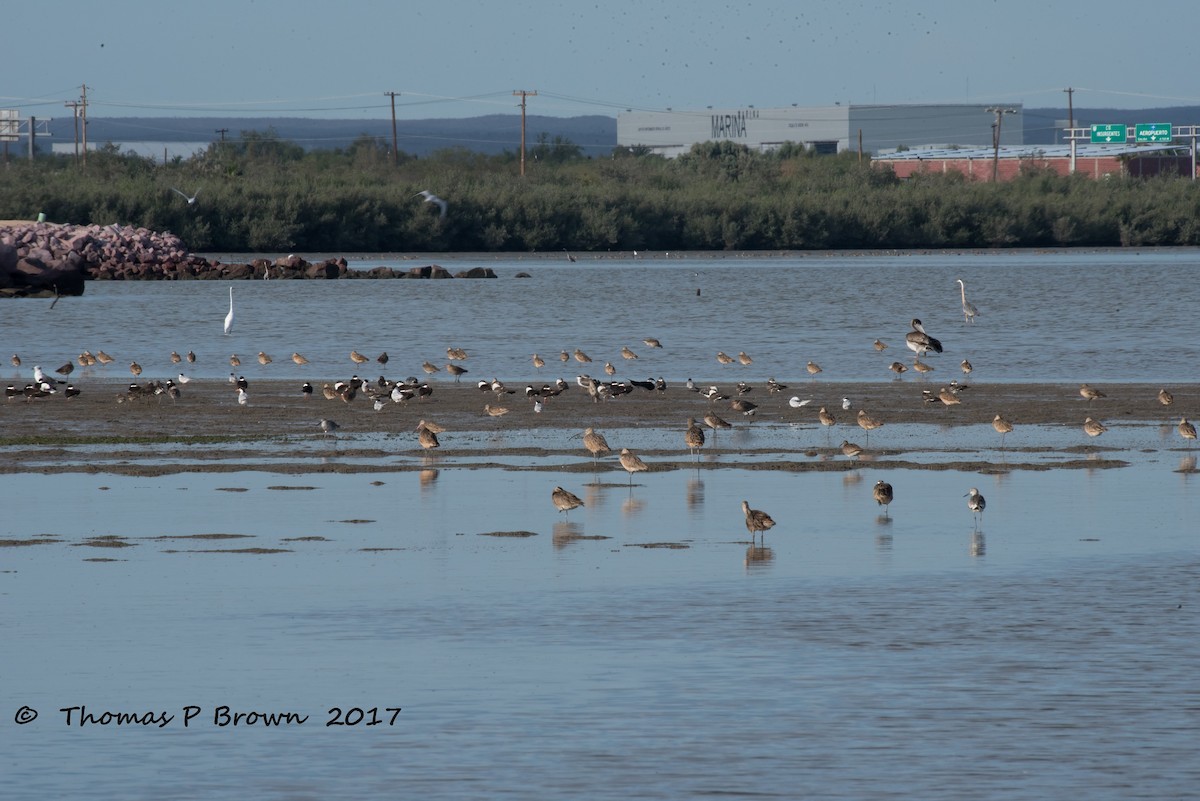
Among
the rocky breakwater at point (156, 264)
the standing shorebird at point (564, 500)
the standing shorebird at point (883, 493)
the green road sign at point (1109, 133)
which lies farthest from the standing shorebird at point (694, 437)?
the green road sign at point (1109, 133)

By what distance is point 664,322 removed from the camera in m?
41.8

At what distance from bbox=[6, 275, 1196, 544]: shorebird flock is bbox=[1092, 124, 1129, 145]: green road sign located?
9980 centimetres

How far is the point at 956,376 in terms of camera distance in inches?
1103

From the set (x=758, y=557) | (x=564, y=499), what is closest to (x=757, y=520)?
(x=758, y=557)

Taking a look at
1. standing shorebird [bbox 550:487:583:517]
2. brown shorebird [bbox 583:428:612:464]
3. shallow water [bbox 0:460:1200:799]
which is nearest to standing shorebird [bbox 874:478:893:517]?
shallow water [bbox 0:460:1200:799]

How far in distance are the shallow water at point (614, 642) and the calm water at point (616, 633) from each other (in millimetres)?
25

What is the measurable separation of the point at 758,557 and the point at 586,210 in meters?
72.3

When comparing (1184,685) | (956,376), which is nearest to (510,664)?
(1184,685)

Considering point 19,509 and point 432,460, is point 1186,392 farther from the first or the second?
point 19,509

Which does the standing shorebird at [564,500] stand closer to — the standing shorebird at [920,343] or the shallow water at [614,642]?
the shallow water at [614,642]

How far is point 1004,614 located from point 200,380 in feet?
57.7

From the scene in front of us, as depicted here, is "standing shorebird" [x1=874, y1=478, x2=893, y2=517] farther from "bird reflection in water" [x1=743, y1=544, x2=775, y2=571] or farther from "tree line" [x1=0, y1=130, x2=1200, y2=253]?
"tree line" [x1=0, y1=130, x2=1200, y2=253]

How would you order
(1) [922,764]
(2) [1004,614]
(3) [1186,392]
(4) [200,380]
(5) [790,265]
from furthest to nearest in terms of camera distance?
(5) [790,265] → (4) [200,380] → (3) [1186,392] → (2) [1004,614] → (1) [922,764]

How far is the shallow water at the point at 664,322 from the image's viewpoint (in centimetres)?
3039
